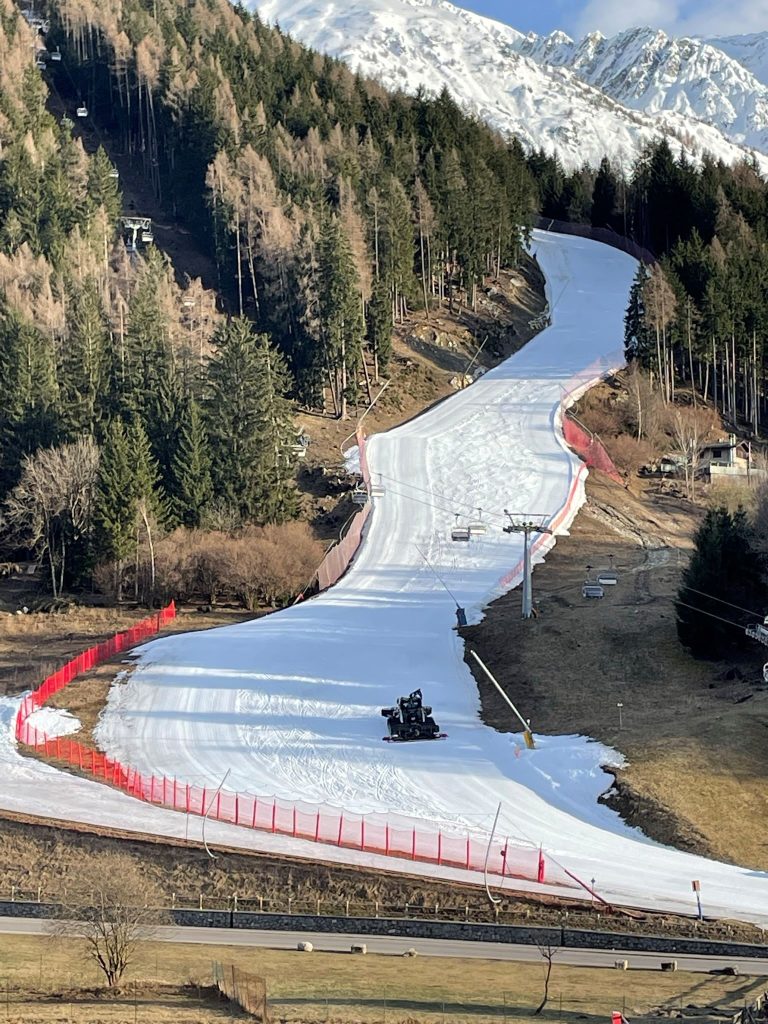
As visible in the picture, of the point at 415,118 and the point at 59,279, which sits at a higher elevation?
the point at 415,118

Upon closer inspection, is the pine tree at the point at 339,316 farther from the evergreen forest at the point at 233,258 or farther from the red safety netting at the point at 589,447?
the red safety netting at the point at 589,447

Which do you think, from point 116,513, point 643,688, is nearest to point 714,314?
point 116,513

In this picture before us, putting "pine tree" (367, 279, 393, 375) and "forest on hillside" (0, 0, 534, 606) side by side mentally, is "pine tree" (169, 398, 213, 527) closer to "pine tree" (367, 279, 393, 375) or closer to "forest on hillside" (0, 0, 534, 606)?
"forest on hillside" (0, 0, 534, 606)

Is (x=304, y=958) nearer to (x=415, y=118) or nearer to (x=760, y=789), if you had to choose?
(x=760, y=789)

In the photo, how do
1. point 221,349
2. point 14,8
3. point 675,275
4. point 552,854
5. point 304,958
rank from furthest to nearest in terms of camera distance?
1. point 14,8
2. point 675,275
3. point 221,349
4. point 552,854
5. point 304,958

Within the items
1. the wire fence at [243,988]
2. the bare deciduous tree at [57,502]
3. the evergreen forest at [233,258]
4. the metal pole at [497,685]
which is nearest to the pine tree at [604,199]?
the evergreen forest at [233,258]

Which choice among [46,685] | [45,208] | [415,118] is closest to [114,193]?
[45,208]

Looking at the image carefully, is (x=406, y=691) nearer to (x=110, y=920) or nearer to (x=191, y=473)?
(x=110, y=920)

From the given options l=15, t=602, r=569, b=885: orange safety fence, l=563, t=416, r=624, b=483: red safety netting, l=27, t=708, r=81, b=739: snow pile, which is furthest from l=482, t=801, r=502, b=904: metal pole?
l=563, t=416, r=624, b=483: red safety netting
